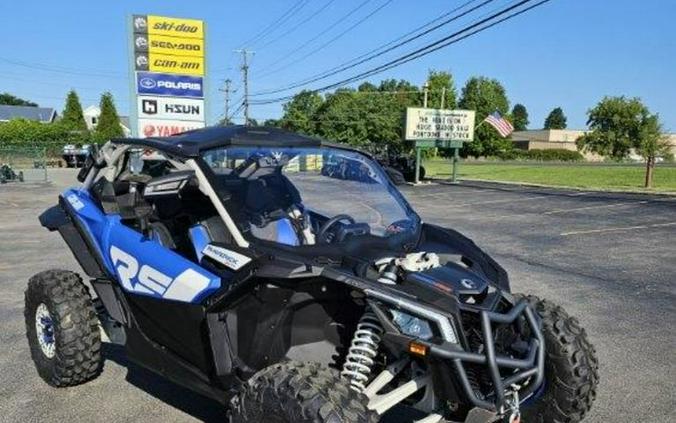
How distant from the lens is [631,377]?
16.5ft

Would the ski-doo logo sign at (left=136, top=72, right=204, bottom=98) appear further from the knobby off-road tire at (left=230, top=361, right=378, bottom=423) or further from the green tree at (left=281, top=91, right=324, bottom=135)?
the green tree at (left=281, top=91, right=324, bottom=135)

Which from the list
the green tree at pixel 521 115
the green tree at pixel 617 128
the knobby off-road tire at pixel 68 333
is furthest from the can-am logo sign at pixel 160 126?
the green tree at pixel 521 115

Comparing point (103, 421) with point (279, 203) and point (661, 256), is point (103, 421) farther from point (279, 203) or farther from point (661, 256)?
point (661, 256)

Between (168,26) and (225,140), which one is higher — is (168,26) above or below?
above

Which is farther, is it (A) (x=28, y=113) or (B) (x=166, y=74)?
(A) (x=28, y=113)

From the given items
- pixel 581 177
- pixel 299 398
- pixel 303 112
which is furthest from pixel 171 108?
pixel 303 112

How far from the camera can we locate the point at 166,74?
62.5 ft

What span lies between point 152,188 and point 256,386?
Result: 1.22 m

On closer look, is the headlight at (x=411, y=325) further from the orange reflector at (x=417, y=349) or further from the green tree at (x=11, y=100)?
the green tree at (x=11, y=100)

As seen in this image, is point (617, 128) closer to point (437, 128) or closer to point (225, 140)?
point (437, 128)

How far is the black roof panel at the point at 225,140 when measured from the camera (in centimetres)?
381

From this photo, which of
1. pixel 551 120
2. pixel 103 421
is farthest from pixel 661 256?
pixel 551 120

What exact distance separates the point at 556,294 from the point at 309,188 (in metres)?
4.57

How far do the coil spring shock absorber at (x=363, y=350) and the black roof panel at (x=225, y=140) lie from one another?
1.38 m
